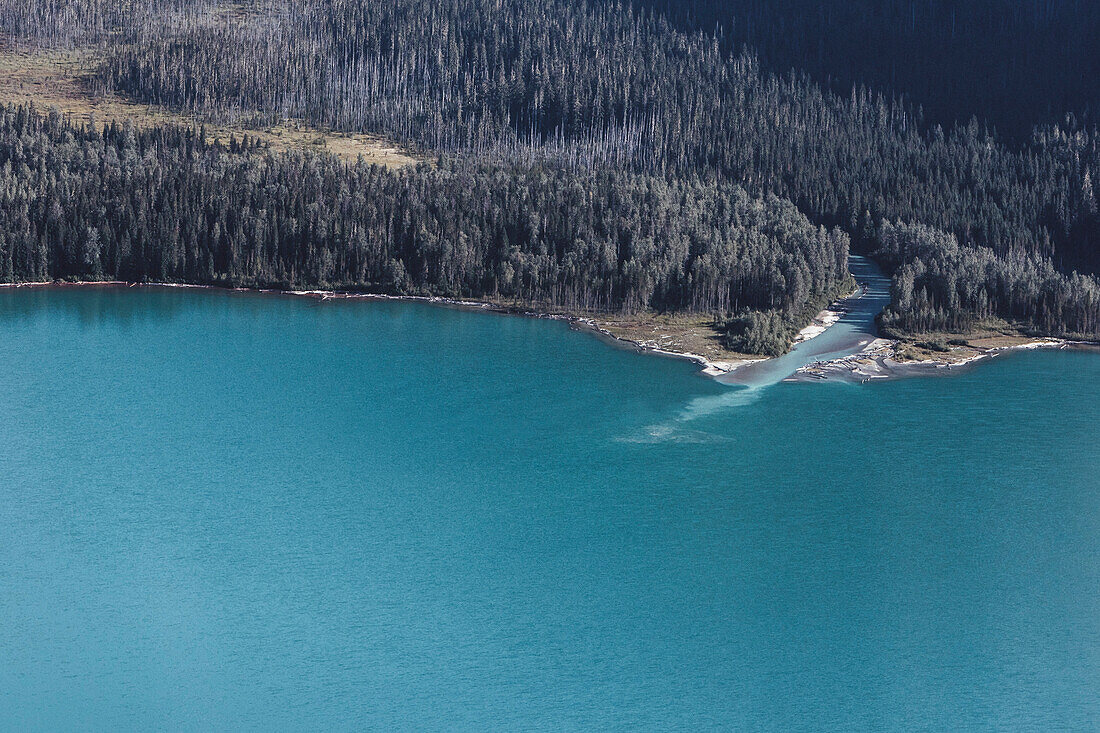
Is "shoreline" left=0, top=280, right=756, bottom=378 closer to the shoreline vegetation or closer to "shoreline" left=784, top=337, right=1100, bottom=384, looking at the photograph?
the shoreline vegetation

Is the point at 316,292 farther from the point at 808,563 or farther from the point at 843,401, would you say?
the point at 808,563

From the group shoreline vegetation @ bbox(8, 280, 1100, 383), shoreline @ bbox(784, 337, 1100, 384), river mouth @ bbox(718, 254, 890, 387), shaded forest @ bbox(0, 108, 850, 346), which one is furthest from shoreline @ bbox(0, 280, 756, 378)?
shoreline @ bbox(784, 337, 1100, 384)

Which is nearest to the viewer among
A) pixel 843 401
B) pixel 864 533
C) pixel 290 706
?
pixel 290 706

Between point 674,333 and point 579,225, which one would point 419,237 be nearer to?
point 579,225

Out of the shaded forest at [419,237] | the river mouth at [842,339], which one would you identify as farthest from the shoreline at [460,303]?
the river mouth at [842,339]

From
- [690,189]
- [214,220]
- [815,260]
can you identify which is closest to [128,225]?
[214,220]

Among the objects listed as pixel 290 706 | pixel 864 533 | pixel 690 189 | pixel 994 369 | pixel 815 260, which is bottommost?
pixel 290 706

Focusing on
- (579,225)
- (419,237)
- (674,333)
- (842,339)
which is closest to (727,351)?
(674,333)
